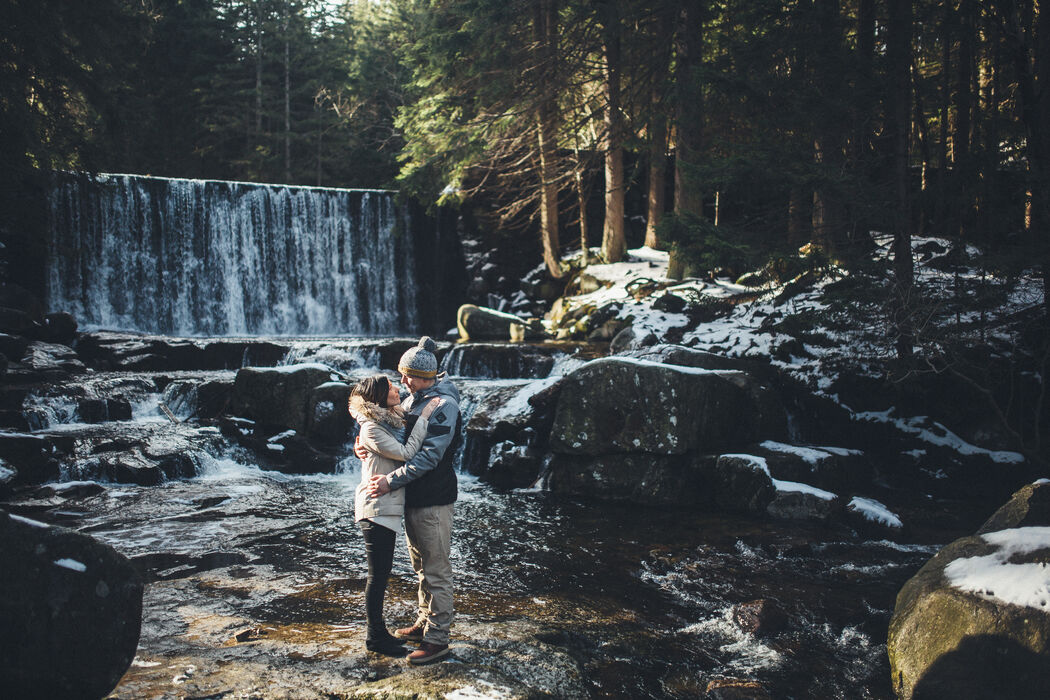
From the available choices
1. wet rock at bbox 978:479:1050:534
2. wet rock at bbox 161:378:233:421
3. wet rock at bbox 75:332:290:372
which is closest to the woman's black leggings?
wet rock at bbox 978:479:1050:534

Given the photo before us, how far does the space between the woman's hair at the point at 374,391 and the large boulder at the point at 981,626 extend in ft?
12.0

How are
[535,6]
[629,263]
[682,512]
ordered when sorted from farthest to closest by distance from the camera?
1. [629,263]
2. [535,6]
3. [682,512]

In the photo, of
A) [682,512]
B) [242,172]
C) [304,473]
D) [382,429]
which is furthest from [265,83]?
[382,429]

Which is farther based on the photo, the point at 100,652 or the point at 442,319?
the point at 442,319

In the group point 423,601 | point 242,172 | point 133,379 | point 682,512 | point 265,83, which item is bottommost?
point 682,512

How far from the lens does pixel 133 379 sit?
536 inches

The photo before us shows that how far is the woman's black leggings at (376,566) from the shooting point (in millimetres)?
4168

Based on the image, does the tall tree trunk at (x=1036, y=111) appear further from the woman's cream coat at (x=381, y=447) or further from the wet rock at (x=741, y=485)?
the woman's cream coat at (x=381, y=447)

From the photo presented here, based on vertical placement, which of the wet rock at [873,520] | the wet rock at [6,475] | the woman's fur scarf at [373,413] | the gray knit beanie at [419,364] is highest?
the gray knit beanie at [419,364]

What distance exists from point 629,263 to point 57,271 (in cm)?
1629

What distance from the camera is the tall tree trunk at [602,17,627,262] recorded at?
1650 centimetres

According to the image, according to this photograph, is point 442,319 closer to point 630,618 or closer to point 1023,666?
point 630,618

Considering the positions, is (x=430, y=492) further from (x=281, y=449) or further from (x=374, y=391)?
(x=281, y=449)

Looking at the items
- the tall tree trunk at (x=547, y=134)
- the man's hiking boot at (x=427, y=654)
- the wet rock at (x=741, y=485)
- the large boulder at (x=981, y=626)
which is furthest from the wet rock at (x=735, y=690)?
the tall tree trunk at (x=547, y=134)
